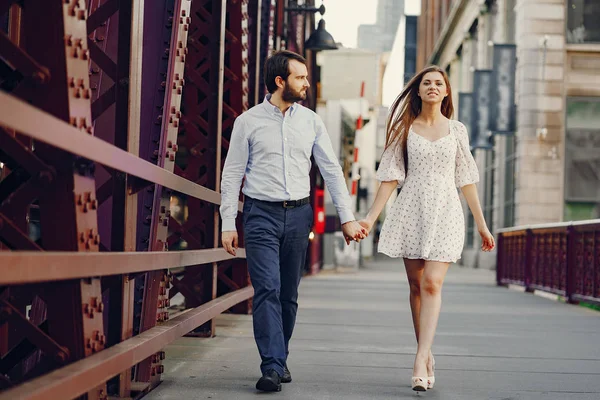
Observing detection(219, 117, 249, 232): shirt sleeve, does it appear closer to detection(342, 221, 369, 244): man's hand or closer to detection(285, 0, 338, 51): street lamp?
detection(342, 221, 369, 244): man's hand

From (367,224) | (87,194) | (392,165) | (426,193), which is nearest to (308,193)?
(367,224)

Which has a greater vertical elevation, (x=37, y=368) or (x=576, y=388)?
(x=37, y=368)

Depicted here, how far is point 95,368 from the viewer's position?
3932mm

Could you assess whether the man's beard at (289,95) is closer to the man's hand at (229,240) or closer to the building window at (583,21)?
the man's hand at (229,240)

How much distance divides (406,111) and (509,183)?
79.6 feet

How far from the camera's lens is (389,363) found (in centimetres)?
721

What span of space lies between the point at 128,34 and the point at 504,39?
92.8 ft

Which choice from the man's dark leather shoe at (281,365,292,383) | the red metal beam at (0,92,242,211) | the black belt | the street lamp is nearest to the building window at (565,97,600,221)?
the street lamp

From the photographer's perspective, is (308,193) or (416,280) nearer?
(308,193)

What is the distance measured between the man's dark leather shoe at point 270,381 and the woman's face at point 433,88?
190 centimetres

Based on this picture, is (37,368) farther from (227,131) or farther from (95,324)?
(227,131)

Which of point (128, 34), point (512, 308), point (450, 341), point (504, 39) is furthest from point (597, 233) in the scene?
point (504, 39)

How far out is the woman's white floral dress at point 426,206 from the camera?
604cm

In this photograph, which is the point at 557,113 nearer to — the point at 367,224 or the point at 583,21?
the point at 583,21
